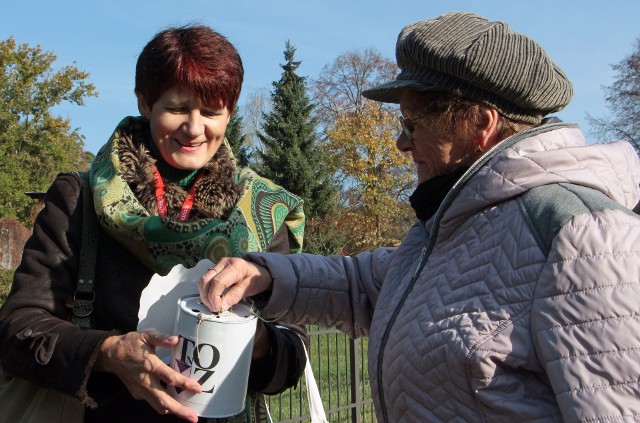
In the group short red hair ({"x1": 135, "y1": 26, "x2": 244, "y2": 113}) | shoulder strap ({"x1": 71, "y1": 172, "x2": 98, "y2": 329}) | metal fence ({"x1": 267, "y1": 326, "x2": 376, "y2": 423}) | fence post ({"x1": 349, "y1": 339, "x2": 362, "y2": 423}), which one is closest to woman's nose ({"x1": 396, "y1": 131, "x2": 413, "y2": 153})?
short red hair ({"x1": 135, "y1": 26, "x2": 244, "y2": 113})

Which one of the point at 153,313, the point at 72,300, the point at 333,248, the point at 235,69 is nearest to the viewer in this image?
the point at 153,313

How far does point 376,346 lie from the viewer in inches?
73.3

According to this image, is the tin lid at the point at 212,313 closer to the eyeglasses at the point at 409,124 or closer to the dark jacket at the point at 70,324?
the dark jacket at the point at 70,324

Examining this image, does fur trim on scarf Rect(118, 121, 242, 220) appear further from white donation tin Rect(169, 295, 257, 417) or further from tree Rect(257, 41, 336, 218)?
tree Rect(257, 41, 336, 218)

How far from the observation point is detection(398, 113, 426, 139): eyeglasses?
1986 millimetres

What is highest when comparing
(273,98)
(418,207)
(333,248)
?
(273,98)

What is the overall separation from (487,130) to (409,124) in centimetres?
25

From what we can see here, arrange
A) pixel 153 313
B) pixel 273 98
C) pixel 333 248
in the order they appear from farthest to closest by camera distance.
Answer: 1. pixel 273 98
2. pixel 333 248
3. pixel 153 313

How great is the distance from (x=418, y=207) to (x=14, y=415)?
137 cm

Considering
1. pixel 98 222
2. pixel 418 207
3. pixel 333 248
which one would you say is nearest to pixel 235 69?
pixel 98 222

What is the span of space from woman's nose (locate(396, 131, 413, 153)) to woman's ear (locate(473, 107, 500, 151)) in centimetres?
23

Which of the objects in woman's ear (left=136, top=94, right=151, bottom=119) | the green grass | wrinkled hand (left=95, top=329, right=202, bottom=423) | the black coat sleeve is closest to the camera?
wrinkled hand (left=95, top=329, right=202, bottom=423)

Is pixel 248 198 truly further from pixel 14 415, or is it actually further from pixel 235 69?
pixel 14 415

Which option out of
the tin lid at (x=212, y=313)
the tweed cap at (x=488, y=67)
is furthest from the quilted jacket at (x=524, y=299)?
the tin lid at (x=212, y=313)
